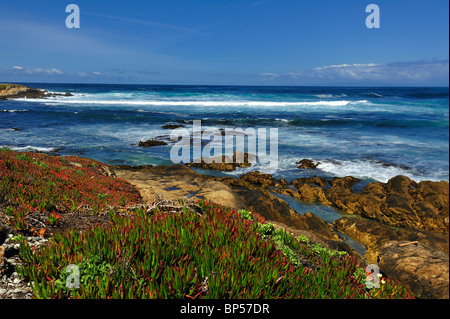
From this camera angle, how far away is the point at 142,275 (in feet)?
10.3

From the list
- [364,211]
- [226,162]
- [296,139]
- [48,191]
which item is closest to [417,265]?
[364,211]

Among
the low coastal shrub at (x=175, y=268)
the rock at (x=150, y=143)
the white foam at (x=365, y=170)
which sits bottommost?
the white foam at (x=365, y=170)

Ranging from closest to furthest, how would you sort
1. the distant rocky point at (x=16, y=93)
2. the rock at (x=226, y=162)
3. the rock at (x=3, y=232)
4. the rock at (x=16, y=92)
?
the rock at (x=3, y=232) → the rock at (x=226, y=162) → the distant rocky point at (x=16, y=93) → the rock at (x=16, y=92)

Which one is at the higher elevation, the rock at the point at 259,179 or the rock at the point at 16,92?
the rock at the point at 16,92

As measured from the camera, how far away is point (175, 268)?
3.09 metres

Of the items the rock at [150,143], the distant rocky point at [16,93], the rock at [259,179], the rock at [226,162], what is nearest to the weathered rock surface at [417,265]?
the rock at [259,179]

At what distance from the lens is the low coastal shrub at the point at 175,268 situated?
2949 millimetres

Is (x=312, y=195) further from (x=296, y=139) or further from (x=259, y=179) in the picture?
(x=296, y=139)

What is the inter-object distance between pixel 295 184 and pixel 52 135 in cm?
2609

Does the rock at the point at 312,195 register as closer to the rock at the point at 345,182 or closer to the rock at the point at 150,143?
the rock at the point at 345,182

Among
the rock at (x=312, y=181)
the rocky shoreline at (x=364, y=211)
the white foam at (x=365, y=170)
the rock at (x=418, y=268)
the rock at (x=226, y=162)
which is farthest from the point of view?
the rock at (x=226, y=162)

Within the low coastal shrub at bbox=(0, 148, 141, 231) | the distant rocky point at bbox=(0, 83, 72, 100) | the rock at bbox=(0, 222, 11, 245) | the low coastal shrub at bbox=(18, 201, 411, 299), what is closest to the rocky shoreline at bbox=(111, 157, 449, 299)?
the low coastal shrub at bbox=(0, 148, 141, 231)
